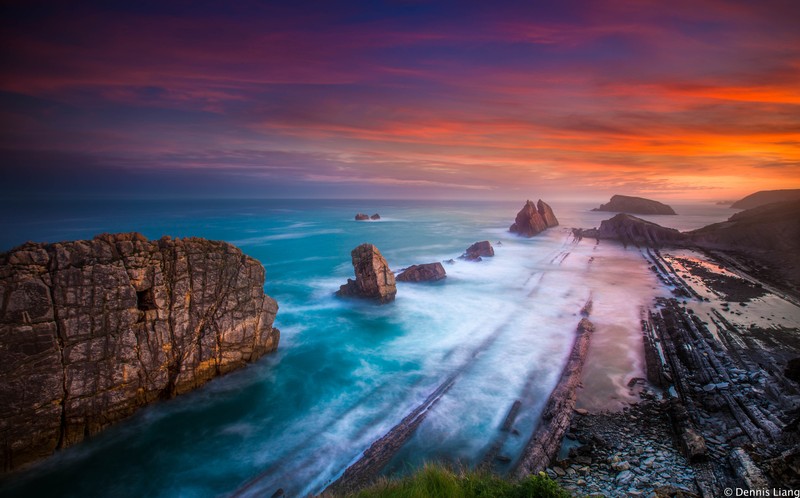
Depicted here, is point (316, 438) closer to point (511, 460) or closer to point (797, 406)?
point (511, 460)

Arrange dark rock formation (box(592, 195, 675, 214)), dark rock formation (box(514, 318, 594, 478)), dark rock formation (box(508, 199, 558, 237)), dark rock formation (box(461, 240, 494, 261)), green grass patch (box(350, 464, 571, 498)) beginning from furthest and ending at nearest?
dark rock formation (box(592, 195, 675, 214))
dark rock formation (box(508, 199, 558, 237))
dark rock formation (box(461, 240, 494, 261))
dark rock formation (box(514, 318, 594, 478))
green grass patch (box(350, 464, 571, 498))

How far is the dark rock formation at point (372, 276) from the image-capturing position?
26430 mm

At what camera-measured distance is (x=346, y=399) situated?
15.4 m

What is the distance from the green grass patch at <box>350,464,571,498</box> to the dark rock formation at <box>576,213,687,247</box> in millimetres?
55986

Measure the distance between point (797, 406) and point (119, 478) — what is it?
2342 centimetres

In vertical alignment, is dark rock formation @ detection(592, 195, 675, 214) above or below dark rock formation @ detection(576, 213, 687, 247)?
above

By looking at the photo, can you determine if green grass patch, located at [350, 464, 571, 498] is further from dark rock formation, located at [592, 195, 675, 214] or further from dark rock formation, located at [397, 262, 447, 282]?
dark rock formation, located at [592, 195, 675, 214]

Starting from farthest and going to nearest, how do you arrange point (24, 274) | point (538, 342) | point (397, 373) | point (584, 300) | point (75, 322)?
point (584, 300)
point (538, 342)
point (397, 373)
point (75, 322)
point (24, 274)

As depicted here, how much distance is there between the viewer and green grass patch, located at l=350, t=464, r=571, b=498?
24.1 feet

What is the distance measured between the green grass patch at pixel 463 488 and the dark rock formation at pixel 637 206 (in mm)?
136441

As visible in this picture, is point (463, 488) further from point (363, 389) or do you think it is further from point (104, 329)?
point (104, 329)

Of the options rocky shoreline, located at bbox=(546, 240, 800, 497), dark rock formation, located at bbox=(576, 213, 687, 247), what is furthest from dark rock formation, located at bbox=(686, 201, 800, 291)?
rocky shoreline, located at bbox=(546, 240, 800, 497)

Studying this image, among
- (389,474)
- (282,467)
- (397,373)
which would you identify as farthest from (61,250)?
(397,373)

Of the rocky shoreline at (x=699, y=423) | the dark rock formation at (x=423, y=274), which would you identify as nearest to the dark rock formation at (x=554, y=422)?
the rocky shoreline at (x=699, y=423)
